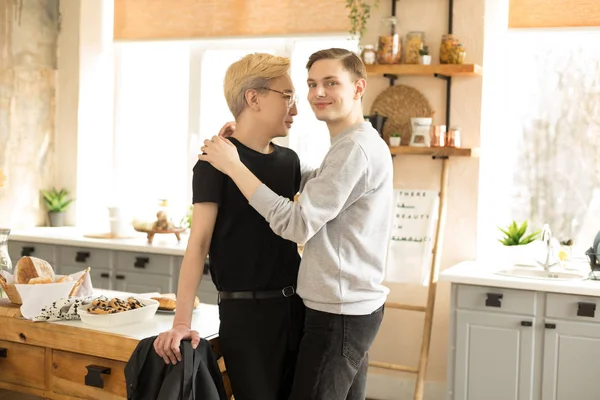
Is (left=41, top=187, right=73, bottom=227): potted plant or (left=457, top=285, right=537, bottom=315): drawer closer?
(left=457, top=285, right=537, bottom=315): drawer

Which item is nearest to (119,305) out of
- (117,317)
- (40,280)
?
(117,317)

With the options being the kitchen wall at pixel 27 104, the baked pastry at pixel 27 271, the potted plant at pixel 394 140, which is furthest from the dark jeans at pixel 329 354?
the kitchen wall at pixel 27 104

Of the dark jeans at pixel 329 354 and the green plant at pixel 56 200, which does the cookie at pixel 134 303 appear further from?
the green plant at pixel 56 200

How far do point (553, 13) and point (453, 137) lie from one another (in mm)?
972

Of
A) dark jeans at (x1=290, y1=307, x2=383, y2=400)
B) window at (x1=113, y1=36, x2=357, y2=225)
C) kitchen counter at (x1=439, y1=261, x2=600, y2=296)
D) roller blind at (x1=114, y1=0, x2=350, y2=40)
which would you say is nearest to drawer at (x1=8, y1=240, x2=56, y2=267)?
window at (x1=113, y1=36, x2=357, y2=225)

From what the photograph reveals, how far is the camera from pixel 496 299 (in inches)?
148

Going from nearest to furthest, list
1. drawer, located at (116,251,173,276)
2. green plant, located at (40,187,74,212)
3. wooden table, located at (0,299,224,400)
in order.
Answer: wooden table, located at (0,299,224,400)
drawer, located at (116,251,173,276)
green plant, located at (40,187,74,212)

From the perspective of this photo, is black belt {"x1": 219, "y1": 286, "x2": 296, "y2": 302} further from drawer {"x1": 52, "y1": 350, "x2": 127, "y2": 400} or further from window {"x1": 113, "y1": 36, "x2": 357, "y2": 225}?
window {"x1": 113, "y1": 36, "x2": 357, "y2": 225}

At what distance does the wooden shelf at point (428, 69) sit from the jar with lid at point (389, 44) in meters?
0.05

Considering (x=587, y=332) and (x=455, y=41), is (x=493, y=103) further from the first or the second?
(x=587, y=332)

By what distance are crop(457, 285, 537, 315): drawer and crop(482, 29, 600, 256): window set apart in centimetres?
102

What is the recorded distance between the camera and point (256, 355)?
210 cm

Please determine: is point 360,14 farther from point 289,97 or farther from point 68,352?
point 68,352

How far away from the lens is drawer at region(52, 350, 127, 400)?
2.33 metres
